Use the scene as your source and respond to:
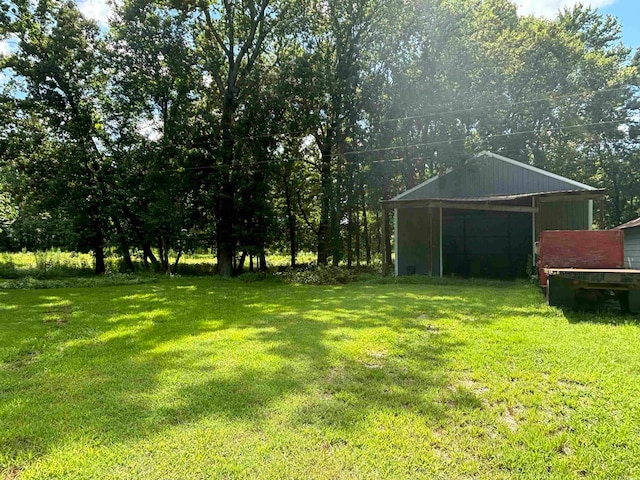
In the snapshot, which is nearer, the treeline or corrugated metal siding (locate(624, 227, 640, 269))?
corrugated metal siding (locate(624, 227, 640, 269))

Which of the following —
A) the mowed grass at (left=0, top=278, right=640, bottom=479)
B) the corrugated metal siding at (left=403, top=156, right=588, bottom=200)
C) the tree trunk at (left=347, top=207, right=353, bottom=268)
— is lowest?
the mowed grass at (left=0, top=278, right=640, bottom=479)

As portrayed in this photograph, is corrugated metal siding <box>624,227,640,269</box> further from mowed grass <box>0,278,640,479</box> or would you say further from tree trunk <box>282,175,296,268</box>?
tree trunk <box>282,175,296,268</box>

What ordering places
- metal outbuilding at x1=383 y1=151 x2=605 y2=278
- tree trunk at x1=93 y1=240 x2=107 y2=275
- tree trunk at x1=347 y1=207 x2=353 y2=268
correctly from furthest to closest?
tree trunk at x1=347 y1=207 x2=353 y2=268
tree trunk at x1=93 y1=240 x2=107 y2=275
metal outbuilding at x1=383 y1=151 x2=605 y2=278

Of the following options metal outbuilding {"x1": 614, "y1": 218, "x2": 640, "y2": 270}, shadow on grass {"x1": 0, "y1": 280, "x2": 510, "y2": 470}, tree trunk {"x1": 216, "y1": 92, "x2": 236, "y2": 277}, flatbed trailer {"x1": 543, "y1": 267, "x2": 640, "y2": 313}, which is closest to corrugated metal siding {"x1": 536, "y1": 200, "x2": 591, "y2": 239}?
metal outbuilding {"x1": 614, "y1": 218, "x2": 640, "y2": 270}

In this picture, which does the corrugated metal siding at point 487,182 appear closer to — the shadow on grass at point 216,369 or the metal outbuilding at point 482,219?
the metal outbuilding at point 482,219

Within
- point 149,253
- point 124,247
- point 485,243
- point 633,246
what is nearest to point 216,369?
point 485,243

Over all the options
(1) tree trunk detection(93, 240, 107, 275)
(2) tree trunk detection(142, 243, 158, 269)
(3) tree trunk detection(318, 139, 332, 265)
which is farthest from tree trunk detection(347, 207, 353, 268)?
(1) tree trunk detection(93, 240, 107, 275)

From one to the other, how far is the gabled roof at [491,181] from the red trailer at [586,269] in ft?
19.9

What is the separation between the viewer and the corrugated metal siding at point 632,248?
11.6 m

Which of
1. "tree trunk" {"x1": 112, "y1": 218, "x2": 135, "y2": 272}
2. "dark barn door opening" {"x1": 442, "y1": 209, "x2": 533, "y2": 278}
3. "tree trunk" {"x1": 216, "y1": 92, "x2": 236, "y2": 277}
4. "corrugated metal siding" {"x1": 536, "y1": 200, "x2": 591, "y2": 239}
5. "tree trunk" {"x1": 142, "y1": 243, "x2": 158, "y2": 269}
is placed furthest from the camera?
"tree trunk" {"x1": 142, "y1": 243, "x2": 158, "y2": 269}

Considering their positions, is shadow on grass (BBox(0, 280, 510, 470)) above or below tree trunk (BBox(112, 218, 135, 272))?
Answer: below

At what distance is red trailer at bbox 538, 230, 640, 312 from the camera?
5.19 meters

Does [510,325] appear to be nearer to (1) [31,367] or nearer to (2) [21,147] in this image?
(1) [31,367]

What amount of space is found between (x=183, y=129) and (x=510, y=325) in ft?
47.1
